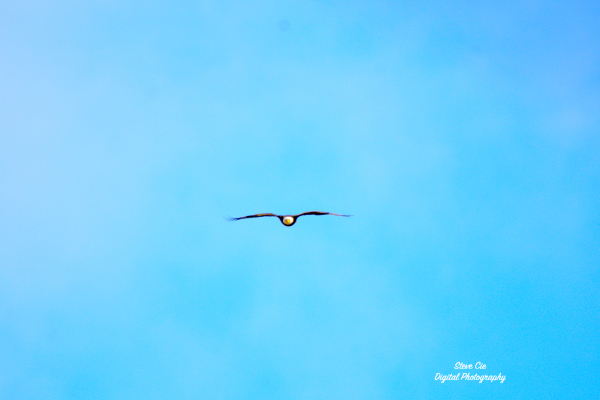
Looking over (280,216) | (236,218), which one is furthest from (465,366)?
(236,218)

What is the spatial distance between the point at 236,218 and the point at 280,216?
4875 mm

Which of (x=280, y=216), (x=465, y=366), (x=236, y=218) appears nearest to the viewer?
(x=236, y=218)

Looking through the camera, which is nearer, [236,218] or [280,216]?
[236,218]

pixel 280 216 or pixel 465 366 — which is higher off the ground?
pixel 280 216

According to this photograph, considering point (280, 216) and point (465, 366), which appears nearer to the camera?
point (280, 216)

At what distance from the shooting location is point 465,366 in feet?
201

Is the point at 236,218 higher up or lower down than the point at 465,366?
higher up

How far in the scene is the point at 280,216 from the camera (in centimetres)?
4409

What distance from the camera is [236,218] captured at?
41.2 metres

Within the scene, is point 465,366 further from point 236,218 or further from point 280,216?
point 236,218

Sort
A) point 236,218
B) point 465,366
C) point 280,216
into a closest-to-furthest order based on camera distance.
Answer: point 236,218 < point 280,216 < point 465,366

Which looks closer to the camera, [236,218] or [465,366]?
[236,218]

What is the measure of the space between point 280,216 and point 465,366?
3680 centimetres
